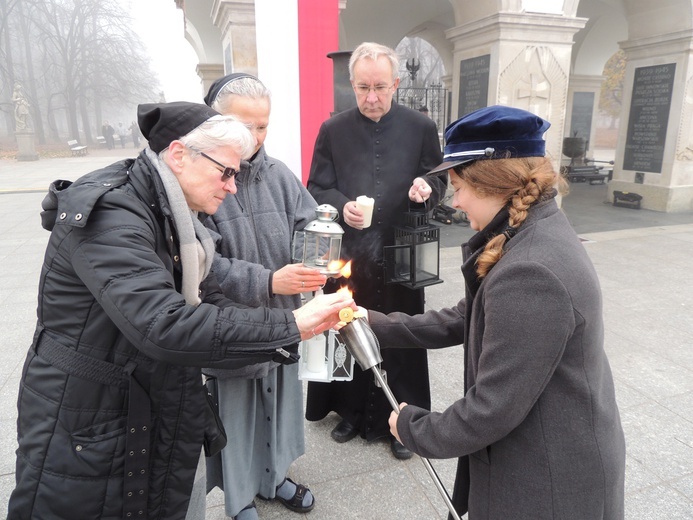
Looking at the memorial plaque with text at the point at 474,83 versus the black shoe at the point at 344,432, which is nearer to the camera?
the black shoe at the point at 344,432

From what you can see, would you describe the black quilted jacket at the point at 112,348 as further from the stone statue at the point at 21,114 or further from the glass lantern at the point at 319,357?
the stone statue at the point at 21,114

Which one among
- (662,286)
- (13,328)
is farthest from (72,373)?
(662,286)

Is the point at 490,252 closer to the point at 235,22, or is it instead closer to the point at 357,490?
the point at 357,490

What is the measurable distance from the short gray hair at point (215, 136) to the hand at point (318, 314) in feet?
1.75

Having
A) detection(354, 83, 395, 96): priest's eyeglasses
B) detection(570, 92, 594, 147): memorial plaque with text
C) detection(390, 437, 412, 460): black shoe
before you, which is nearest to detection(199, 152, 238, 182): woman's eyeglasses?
detection(354, 83, 395, 96): priest's eyeglasses

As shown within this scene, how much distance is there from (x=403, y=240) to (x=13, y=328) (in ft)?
13.4

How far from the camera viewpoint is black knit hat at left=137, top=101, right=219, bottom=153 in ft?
4.89

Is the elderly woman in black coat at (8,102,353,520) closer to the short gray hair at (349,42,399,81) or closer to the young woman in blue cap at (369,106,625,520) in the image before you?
the young woman in blue cap at (369,106,625,520)

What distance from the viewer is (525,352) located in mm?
1202

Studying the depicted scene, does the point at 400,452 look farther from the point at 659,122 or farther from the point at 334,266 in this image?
the point at 659,122

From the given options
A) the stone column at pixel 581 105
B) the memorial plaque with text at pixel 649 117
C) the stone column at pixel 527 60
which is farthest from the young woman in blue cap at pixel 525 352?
the stone column at pixel 581 105

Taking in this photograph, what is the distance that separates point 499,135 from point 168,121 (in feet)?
3.13

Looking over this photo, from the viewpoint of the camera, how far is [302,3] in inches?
168

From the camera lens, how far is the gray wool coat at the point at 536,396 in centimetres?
120
